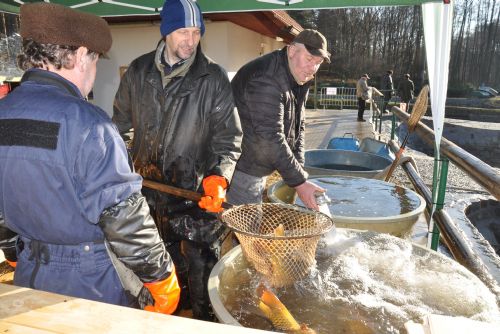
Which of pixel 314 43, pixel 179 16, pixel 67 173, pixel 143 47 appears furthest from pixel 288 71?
pixel 143 47

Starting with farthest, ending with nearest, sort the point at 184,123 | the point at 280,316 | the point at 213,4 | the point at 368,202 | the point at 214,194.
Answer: the point at 368,202 → the point at 213,4 → the point at 184,123 → the point at 214,194 → the point at 280,316

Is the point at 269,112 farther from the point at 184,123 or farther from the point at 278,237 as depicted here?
the point at 278,237

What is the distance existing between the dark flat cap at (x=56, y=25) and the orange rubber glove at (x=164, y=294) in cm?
105

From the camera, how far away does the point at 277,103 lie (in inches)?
117

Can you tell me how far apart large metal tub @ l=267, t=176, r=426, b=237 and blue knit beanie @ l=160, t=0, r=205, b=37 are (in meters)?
1.71

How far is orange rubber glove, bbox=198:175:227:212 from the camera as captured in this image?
2.31 meters

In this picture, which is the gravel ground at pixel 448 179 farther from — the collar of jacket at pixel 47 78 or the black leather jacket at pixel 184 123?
the collar of jacket at pixel 47 78

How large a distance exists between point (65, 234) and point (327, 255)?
158 centimetres

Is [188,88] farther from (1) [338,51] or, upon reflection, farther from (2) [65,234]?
(1) [338,51]

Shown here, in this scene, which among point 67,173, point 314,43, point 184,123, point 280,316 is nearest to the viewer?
point 67,173

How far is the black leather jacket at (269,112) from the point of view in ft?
9.71

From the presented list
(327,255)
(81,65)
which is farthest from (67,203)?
(327,255)

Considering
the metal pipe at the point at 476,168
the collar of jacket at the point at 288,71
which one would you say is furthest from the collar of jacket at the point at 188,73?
the metal pipe at the point at 476,168

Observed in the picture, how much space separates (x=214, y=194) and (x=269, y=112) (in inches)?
36.4
